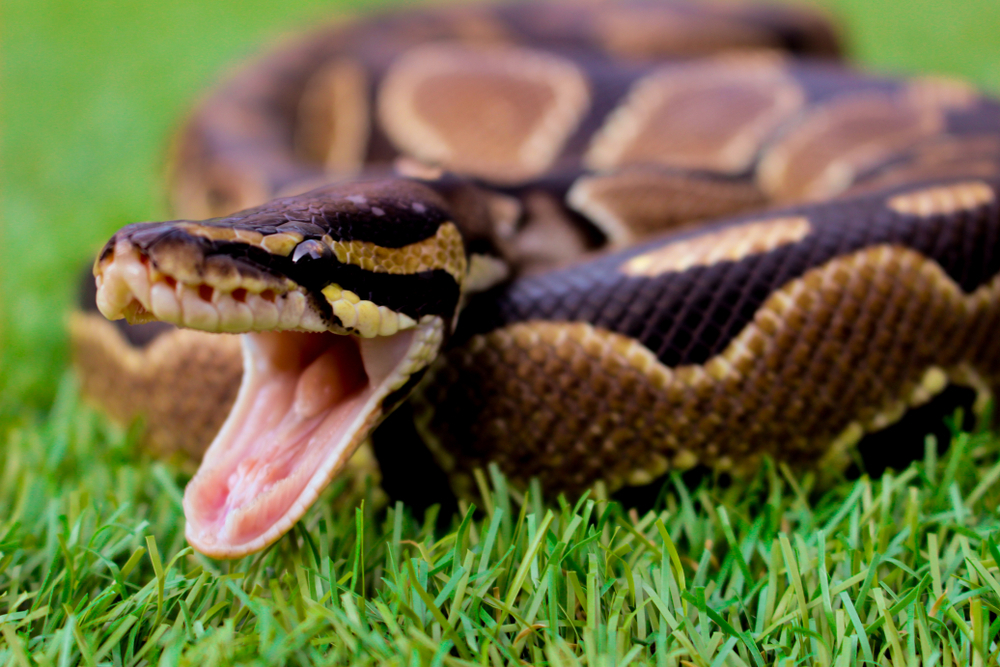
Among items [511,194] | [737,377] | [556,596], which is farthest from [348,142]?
[556,596]

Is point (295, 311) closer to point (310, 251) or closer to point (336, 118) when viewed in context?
point (310, 251)

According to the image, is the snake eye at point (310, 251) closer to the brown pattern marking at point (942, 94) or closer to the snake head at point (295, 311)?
the snake head at point (295, 311)

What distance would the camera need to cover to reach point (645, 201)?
11.3 ft

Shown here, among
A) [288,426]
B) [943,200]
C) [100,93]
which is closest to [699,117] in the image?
[943,200]

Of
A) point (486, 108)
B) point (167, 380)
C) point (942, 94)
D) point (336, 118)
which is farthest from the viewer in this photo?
point (336, 118)

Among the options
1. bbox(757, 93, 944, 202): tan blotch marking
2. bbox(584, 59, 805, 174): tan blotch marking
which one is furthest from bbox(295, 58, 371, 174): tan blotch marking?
bbox(757, 93, 944, 202): tan blotch marking

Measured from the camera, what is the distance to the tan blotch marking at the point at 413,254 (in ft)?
6.08

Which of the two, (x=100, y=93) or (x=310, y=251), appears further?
(x=100, y=93)

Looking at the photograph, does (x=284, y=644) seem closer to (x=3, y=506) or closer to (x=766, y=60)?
(x=3, y=506)

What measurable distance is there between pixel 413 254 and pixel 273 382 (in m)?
0.52

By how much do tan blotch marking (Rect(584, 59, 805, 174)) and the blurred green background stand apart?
2882mm

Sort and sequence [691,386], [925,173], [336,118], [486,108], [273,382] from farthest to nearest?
1. [336,118]
2. [486,108]
3. [925,173]
4. [691,386]
5. [273,382]

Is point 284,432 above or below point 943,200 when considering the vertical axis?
below

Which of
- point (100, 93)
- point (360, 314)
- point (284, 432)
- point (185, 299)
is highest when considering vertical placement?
point (100, 93)
